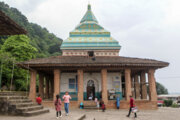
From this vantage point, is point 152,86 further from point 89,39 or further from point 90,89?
point 89,39

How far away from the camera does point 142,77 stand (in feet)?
62.7

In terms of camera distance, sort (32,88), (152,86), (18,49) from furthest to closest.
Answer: (18,49) < (152,86) < (32,88)

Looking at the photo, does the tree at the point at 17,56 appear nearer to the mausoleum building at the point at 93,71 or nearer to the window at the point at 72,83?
the mausoleum building at the point at 93,71

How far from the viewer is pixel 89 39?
23.4 m

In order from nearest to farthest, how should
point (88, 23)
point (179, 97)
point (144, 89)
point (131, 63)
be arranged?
point (131, 63) < point (144, 89) < point (88, 23) < point (179, 97)

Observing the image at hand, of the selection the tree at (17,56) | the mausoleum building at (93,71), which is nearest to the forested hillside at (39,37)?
the tree at (17,56)

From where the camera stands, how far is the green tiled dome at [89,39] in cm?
2238

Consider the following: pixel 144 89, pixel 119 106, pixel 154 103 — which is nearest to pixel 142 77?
pixel 144 89

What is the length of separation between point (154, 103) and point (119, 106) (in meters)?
3.49

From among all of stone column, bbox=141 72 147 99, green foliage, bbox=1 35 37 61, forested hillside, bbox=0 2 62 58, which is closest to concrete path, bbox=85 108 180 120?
stone column, bbox=141 72 147 99

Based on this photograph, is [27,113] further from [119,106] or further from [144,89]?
[144,89]

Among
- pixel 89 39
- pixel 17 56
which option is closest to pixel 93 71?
pixel 89 39

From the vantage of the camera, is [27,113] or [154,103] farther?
[154,103]

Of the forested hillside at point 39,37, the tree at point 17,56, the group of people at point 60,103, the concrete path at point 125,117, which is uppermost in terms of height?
the forested hillside at point 39,37
